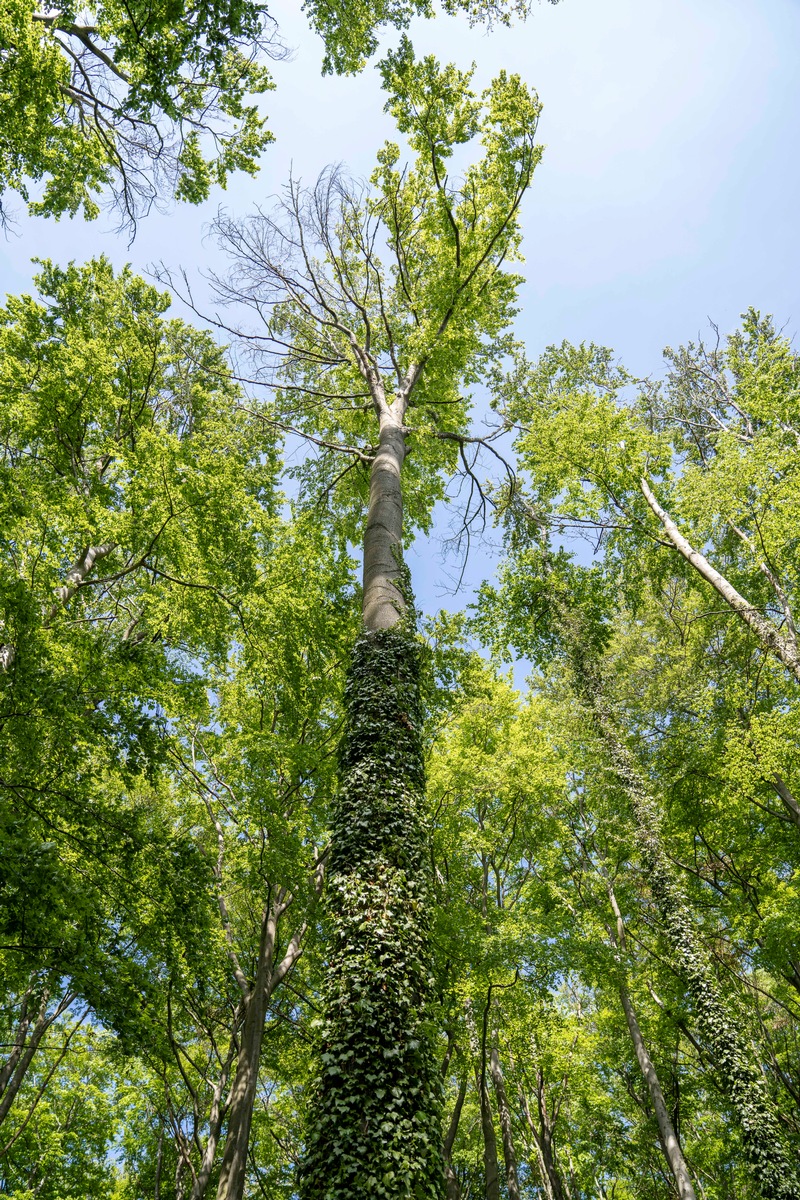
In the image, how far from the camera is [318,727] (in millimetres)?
8555

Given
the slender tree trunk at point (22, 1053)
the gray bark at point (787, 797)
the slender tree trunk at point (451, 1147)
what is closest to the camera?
the slender tree trunk at point (451, 1147)

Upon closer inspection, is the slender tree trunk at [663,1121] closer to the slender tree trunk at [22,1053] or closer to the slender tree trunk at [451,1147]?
the slender tree trunk at [451,1147]

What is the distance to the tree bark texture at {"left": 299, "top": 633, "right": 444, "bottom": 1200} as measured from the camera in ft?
10.7

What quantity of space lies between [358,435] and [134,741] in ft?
29.5

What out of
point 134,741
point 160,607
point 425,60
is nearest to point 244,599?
point 160,607

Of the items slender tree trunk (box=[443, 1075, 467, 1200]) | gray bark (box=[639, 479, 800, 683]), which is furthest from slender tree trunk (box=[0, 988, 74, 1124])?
gray bark (box=[639, 479, 800, 683])

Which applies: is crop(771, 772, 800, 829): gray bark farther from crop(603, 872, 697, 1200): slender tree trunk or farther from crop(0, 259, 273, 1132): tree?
crop(0, 259, 273, 1132): tree

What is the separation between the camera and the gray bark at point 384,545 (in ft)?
21.1

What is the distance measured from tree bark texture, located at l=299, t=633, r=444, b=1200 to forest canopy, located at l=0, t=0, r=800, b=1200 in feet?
0.09

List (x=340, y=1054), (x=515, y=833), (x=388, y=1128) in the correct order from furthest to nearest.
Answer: (x=515, y=833) < (x=340, y=1054) < (x=388, y=1128)

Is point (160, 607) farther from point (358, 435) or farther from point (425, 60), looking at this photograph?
point (425, 60)

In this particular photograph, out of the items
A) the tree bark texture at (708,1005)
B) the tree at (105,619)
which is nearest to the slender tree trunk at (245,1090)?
the tree at (105,619)

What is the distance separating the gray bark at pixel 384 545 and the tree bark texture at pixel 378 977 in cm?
79

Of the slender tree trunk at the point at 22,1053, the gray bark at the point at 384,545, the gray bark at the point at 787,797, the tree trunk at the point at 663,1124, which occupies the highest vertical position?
the gray bark at the point at 384,545
